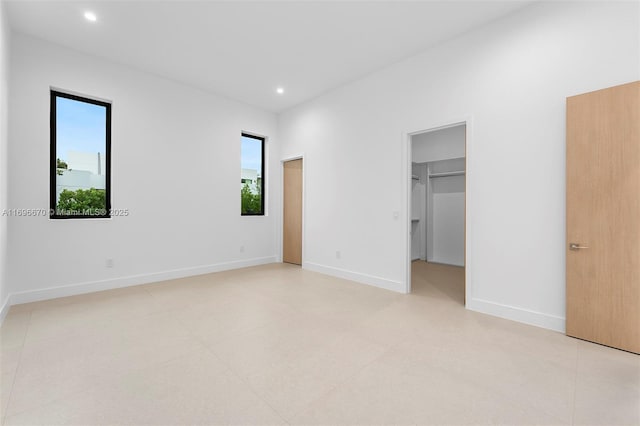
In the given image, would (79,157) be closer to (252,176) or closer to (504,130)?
(252,176)

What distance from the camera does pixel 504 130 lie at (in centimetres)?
309

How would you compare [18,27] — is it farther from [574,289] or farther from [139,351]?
[574,289]

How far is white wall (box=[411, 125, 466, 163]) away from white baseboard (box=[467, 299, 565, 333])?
11.0ft


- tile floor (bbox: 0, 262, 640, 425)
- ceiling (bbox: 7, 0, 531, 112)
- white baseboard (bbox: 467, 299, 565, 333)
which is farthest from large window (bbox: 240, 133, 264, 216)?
white baseboard (bbox: 467, 299, 565, 333)

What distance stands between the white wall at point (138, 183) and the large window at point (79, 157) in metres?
0.16

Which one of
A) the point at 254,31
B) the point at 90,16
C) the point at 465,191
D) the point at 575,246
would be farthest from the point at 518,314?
the point at 90,16

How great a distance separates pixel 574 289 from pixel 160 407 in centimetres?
343

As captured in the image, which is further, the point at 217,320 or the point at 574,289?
the point at 217,320

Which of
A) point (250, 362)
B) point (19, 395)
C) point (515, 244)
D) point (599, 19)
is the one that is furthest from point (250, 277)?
point (599, 19)

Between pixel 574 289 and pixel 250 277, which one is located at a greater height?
pixel 574 289

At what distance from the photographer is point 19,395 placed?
1751 millimetres

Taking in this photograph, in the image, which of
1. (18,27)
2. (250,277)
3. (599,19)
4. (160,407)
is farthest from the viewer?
(250,277)

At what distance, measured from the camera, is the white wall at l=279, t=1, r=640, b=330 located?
2.67 metres

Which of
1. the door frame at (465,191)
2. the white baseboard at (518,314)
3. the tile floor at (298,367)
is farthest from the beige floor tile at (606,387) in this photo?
the door frame at (465,191)
